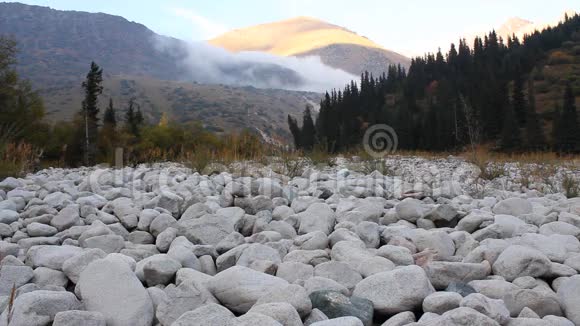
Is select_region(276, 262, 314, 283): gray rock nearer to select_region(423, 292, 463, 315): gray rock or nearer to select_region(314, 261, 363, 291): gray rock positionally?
select_region(314, 261, 363, 291): gray rock

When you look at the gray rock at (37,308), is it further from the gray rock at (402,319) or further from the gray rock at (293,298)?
the gray rock at (402,319)

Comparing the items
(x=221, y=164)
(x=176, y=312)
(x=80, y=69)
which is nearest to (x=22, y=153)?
(x=221, y=164)

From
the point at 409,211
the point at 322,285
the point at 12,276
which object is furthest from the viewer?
the point at 409,211

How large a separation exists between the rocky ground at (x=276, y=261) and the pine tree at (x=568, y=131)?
38.2 m

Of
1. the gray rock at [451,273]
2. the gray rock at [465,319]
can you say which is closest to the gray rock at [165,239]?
the gray rock at [451,273]

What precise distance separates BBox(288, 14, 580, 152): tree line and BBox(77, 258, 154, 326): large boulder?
21401mm

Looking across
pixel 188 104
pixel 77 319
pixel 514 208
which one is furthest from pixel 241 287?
pixel 188 104

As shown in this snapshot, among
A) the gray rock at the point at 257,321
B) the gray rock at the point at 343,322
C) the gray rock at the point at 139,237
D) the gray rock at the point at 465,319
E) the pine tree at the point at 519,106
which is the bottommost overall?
the gray rock at the point at 139,237

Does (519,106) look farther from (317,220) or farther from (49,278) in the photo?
(49,278)

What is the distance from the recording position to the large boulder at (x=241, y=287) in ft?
6.38

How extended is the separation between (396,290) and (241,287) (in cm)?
66

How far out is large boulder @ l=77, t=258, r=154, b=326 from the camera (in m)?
1.81

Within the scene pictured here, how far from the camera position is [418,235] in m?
2.81

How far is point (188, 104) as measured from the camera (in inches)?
Result: 4724
